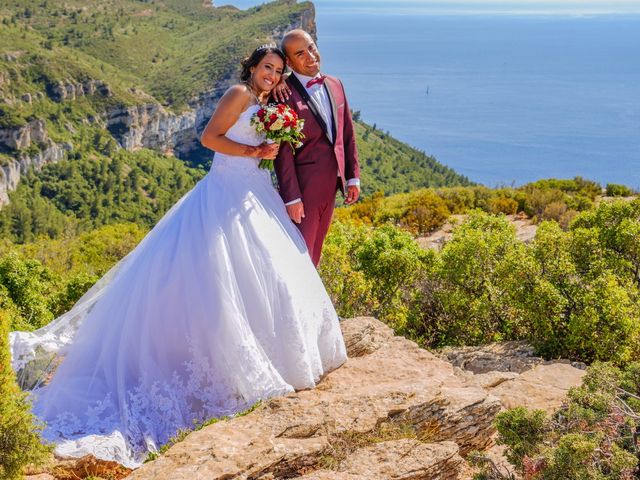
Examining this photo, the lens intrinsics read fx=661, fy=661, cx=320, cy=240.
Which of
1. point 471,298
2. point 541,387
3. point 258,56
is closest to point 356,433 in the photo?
point 541,387

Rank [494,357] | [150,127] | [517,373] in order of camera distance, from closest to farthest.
A: [517,373]
[494,357]
[150,127]

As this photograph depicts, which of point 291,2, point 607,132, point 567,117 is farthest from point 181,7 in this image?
point 607,132

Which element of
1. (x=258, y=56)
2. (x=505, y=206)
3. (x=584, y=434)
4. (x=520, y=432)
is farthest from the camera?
(x=505, y=206)

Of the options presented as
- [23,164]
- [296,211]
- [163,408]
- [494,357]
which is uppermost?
[296,211]

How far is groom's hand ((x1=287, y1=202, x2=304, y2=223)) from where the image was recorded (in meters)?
4.14

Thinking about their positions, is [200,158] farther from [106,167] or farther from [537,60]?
[537,60]

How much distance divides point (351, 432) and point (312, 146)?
6.20ft

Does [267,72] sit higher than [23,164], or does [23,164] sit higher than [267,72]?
[267,72]

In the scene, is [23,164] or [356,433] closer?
[356,433]

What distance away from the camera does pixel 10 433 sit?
8.41 ft

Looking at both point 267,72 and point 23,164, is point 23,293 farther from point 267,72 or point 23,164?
point 23,164

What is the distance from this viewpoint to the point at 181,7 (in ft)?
471

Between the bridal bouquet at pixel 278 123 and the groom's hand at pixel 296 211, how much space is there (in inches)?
15.6

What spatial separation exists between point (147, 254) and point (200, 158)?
10425 cm
